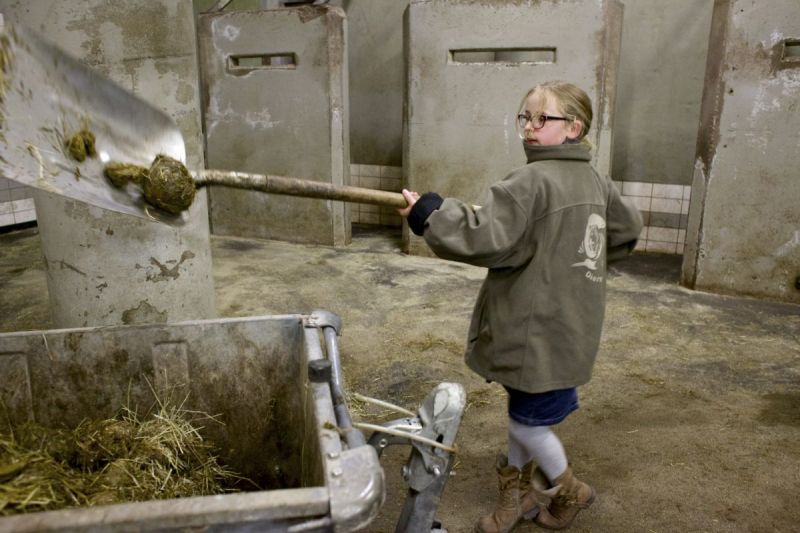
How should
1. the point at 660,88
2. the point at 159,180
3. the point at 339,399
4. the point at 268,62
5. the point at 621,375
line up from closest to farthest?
1. the point at 339,399
2. the point at 159,180
3. the point at 621,375
4. the point at 660,88
5. the point at 268,62

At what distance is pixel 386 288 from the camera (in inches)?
180

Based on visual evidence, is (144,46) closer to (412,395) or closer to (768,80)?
(412,395)

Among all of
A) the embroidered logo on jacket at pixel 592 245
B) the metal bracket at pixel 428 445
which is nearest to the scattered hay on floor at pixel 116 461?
the metal bracket at pixel 428 445

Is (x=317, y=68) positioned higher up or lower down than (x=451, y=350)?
higher up

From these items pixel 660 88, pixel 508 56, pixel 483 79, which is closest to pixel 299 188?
pixel 483 79

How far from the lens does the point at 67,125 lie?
1.82 meters

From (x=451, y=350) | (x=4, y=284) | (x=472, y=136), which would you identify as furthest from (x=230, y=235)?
(x=451, y=350)

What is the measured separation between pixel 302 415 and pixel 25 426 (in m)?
0.73

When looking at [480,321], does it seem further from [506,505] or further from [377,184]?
[377,184]

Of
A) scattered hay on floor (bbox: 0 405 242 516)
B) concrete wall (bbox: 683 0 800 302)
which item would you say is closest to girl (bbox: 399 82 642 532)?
scattered hay on floor (bbox: 0 405 242 516)

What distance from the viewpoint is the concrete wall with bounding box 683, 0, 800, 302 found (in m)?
4.00

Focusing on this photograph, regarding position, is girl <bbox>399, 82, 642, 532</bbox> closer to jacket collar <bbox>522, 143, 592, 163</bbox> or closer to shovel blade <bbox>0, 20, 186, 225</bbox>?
jacket collar <bbox>522, 143, 592, 163</bbox>

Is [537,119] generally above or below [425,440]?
above

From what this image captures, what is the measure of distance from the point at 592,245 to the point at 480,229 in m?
0.38
